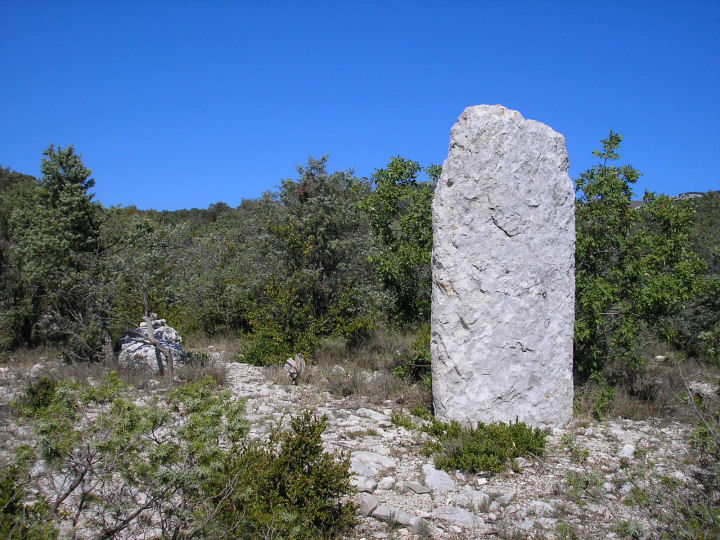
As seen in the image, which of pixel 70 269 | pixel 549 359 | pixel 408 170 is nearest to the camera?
pixel 549 359

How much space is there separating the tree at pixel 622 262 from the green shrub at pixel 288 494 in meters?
4.54

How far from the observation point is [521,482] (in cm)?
527

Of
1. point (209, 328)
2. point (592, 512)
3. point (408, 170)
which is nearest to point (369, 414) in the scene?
point (592, 512)

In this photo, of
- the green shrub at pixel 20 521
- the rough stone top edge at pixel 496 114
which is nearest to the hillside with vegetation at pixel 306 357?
the green shrub at pixel 20 521

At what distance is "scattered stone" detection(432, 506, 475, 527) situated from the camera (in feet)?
14.8

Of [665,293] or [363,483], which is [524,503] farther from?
[665,293]

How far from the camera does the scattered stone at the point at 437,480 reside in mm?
5133

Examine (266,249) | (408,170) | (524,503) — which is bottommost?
(524,503)

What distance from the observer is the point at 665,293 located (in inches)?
275

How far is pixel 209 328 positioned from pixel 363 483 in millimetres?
9533

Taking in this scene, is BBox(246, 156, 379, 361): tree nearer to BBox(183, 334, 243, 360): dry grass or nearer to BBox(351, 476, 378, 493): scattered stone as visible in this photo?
BBox(183, 334, 243, 360): dry grass

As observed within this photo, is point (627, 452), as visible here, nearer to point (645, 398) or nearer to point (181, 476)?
point (645, 398)

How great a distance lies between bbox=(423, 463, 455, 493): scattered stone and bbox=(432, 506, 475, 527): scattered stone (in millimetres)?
382

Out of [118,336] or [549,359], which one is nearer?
[549,359]
